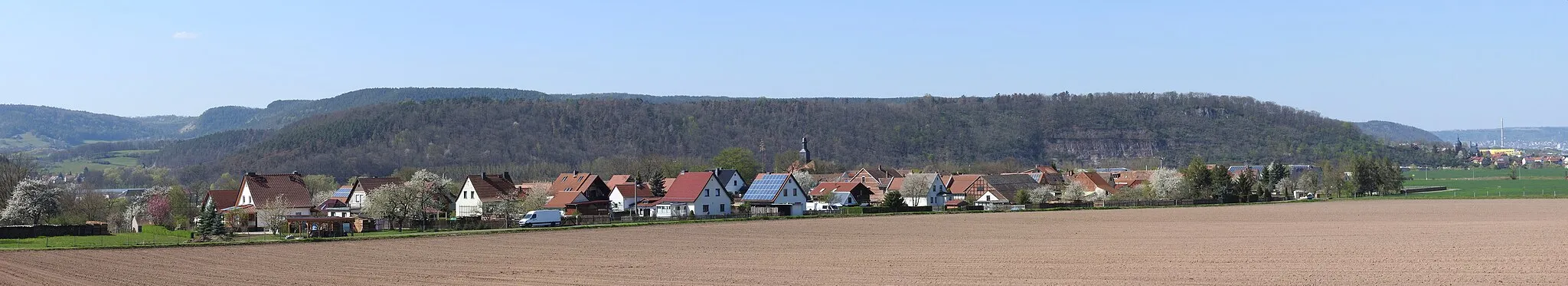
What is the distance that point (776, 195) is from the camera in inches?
3135

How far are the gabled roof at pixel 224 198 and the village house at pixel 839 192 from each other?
34151mm

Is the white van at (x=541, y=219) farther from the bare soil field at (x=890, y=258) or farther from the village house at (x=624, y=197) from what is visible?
the village house at (x=624, y=197)

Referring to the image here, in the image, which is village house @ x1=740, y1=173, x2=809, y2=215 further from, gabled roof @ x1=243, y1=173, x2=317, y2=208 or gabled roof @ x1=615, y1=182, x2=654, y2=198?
gabled roof @ x1=243, y1=173, x2=317, y2=208

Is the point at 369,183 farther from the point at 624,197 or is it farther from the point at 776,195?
the point at 776,195

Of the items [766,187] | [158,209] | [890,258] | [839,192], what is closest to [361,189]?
[158,209]

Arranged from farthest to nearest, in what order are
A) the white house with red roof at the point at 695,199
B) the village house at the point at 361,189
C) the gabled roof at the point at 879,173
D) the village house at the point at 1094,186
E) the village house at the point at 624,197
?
the gabled roof at the point at 879,173, the village house at the point at 1094,186, the village house at the point at 624,197, the village house at the point at 361,189, the white house with red roof at the point at 695,199

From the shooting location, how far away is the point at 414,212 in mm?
61656

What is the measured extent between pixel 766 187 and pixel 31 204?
1561 inches

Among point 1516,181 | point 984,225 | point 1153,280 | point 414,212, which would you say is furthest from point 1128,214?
point 1516,181

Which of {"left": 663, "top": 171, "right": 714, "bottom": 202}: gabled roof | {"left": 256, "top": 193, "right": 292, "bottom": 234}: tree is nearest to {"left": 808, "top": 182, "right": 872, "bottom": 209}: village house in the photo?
{"left": 663, "top": 171, "right": 714, "bottom": 202}: gabled roof

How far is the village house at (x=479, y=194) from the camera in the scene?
7506cm

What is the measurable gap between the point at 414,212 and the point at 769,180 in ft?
88.3

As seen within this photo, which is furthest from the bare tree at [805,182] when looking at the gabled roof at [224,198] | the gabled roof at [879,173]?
the gabled roof at [224,198]

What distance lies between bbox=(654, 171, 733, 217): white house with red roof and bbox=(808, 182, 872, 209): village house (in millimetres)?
6928
